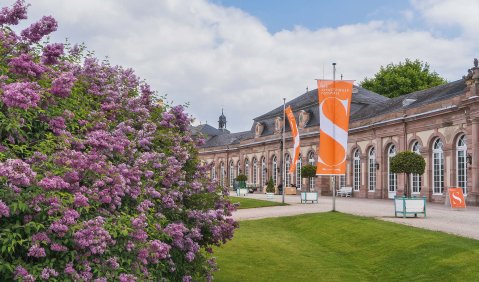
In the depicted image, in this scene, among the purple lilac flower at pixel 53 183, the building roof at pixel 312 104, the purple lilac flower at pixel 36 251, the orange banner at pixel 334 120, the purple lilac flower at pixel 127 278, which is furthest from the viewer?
the building roof at pixel 312 104

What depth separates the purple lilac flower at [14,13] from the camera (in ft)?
20.0

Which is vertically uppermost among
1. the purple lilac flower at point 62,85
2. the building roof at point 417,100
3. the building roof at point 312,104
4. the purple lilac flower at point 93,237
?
the building roof at point 312,104

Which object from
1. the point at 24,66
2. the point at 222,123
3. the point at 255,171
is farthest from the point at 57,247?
the point at 222,123

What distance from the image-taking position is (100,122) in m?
6.00

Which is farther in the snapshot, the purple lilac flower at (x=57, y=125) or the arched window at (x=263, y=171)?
the arched window at (x=263, y=171)

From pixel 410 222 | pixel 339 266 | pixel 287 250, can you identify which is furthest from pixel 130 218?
pixel 410 222

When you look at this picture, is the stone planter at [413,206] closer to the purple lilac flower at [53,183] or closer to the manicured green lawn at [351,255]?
the manicured green lawn at [351,255]

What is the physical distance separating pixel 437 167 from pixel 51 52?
3029 cm

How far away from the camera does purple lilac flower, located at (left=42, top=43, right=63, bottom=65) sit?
6.18 metres

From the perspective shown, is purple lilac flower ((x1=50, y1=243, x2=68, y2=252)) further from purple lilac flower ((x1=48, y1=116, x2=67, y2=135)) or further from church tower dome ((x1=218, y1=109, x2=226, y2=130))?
church tower dome ((x1=218, y1=109, x2=226, y2=130))

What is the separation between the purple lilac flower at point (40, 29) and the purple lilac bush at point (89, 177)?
0.01 meters

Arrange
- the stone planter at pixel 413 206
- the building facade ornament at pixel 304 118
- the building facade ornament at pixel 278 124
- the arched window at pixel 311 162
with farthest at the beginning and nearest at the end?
the building facade ornament at pixel 278 124 < the building facade ornament at pixel 304 118 < the arched window at pixel 311 162 < the stone planter at pixel 413 206

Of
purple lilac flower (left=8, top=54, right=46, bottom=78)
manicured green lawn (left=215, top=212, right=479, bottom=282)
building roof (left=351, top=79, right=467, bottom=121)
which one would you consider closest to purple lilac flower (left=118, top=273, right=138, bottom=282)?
purple lilac flower (left=8, top=54, right=46, bottom=78)

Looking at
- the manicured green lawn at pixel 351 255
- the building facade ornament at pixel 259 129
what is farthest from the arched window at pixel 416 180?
the building facade ornament at pixel 259 129
